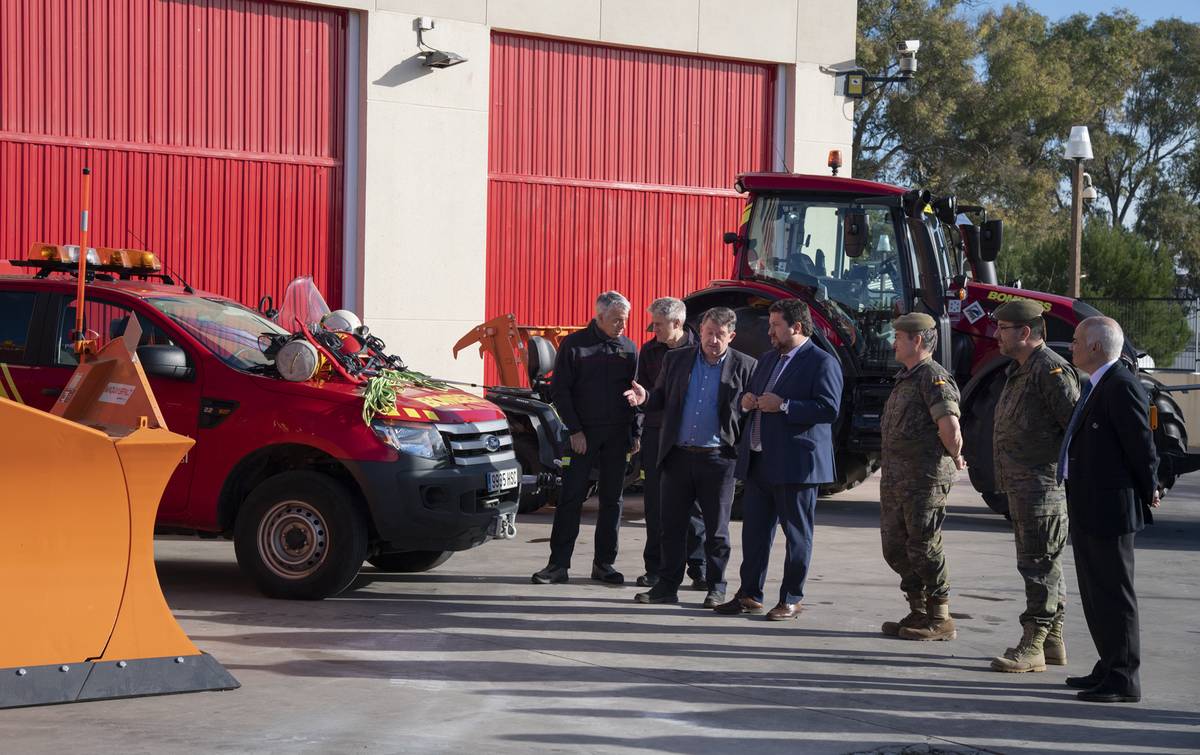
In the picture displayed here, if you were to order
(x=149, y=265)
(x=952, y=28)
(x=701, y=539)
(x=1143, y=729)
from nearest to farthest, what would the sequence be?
(x=1143, y=729) → (x=701, y=539) → (x=149, y=265) → (x=952, y=28)

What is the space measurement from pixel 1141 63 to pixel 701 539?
1689 inches

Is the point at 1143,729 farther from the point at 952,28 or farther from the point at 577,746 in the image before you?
the point at 952,28

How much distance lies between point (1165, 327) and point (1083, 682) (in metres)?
24.1

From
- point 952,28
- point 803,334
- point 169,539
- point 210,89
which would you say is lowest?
point 169,539

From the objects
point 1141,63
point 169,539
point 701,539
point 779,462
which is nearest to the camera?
point 779,462

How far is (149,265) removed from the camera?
983 cm

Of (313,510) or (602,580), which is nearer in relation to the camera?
(313,510)

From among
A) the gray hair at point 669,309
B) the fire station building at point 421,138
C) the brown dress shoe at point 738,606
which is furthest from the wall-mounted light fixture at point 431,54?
the brown dress shoe at point 738,606

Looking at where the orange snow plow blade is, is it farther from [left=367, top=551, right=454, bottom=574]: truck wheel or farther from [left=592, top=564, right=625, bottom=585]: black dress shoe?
[left=592, top=564, right=625, bottom=585]: black dress shoe

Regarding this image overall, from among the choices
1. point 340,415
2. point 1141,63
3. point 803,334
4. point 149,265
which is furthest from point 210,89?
point 1141,63

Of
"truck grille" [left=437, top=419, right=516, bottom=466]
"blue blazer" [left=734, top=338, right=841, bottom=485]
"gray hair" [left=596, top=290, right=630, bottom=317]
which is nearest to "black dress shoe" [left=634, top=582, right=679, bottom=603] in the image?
"blue blazer" [left=734, top=338, right=841, bottom=485]

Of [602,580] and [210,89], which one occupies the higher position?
[210,89]

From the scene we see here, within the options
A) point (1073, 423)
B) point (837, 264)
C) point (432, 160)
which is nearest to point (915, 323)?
point (1073, 423)

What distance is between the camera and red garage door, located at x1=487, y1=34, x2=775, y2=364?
17484mm
